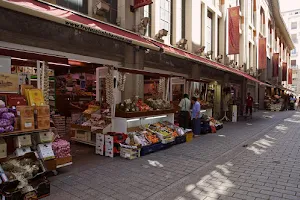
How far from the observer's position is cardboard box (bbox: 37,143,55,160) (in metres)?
5.15

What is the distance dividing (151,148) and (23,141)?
12.8 feet

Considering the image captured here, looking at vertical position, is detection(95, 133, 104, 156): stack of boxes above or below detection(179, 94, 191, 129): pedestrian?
below

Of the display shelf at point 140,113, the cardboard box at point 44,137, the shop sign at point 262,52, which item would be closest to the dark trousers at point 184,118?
the display shelf at point 140,113

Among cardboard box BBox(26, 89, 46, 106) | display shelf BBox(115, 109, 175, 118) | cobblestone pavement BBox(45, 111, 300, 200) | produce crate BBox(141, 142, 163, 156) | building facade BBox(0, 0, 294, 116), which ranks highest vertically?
building facade BBox(0, 0, 294, 116)

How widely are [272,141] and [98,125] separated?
7.18 m

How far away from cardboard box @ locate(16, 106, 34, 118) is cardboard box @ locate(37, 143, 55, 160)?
0.78 metres

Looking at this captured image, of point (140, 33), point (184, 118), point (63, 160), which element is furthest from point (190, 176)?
point (140, 33)

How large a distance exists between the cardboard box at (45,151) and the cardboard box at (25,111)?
2.57ft

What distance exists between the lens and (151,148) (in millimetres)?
7582

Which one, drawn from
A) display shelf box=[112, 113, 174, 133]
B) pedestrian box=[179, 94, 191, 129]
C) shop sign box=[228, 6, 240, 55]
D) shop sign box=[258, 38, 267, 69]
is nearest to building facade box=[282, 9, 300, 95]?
shop sign box=[258, 38, 267, 69]

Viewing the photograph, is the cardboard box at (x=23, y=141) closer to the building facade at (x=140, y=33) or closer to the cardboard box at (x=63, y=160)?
the cardboard box at (x=63, y=160)

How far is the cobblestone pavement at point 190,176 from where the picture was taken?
14.8ft

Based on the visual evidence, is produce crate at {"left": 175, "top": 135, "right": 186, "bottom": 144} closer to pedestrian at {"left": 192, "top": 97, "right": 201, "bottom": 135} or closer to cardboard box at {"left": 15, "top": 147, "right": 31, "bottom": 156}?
pedestrian at {"left": 192, "top": 97, "right": 201, "bottom": 135}

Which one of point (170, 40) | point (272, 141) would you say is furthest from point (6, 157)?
point (170, 40)
